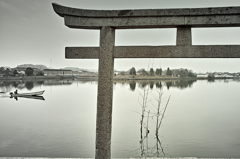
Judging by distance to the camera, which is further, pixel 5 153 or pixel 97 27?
pixel 5 153

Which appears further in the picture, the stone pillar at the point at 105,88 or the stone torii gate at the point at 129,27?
the stone pillar at the point at 105,88

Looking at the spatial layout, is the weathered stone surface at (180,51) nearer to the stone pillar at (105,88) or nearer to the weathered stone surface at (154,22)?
the stone pillar at (105,88)

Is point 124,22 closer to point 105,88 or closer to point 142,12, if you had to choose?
point 142,12

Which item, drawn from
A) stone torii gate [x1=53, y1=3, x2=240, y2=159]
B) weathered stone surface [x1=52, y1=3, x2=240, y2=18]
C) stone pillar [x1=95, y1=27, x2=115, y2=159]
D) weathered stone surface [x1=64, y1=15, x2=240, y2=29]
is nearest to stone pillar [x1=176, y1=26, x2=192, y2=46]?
stone torii gate [x1=53, y1=3, x2=240, y2=159]

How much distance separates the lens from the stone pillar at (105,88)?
3.29 meters

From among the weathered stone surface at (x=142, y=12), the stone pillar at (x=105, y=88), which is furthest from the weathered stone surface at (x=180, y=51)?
the weathered stone surface at (x=142, y=12)

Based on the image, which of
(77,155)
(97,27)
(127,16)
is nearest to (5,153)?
(77,155)

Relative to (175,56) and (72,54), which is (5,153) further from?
(175,56)

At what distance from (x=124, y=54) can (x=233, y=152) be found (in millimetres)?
7334

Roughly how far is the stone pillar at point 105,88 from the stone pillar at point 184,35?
1.11 m

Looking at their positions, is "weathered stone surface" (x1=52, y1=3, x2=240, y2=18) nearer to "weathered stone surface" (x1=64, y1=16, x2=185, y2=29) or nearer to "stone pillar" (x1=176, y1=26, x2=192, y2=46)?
"weathered stone surface" (x1=64, y1=16, x2=185, y2=29)

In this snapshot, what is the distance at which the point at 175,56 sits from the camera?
3.20 meters

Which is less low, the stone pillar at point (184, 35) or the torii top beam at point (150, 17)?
the torii top beam at point (150, 17)

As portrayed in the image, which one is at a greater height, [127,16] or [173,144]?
[127,16]
